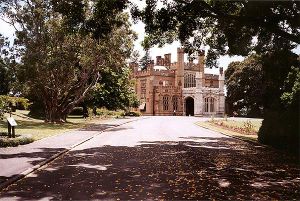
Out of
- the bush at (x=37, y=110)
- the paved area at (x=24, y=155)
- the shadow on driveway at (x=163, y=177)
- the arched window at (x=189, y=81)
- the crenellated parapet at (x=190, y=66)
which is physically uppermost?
the crenellated parapet at (x=190, y=66)

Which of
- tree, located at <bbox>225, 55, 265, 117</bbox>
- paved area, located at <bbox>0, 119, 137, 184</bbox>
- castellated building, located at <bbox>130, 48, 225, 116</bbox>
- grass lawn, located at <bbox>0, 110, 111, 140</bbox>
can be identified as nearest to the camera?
paved area, located at <bbox>0, 119, 137, 184</bbox>

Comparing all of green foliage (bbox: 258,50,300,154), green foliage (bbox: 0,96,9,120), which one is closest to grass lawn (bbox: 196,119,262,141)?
green foliage (bbox: 258,50,300,154)

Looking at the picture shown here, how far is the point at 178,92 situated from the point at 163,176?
262 feet

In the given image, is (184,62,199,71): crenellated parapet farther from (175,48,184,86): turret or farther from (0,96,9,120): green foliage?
(0,96,9,120): green foliage

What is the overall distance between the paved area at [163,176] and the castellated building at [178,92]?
68.9 m

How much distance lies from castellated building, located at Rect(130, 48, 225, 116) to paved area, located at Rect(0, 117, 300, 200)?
68861mm

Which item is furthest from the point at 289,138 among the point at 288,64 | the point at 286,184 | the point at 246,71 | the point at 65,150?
the point at 246,71

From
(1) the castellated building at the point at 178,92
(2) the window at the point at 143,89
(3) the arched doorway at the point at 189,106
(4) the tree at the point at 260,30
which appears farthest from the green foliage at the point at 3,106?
(2) the window at the point at 143,89

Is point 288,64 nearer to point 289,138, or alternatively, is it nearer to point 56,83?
point 289,138

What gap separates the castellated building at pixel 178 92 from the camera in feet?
291

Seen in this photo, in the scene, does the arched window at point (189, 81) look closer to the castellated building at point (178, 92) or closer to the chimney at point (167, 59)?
the castellated building at point (178, 92)

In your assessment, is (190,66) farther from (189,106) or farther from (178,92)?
(189,106)

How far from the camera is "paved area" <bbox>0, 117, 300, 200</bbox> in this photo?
9.95m

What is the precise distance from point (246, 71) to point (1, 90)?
45.3 metres
